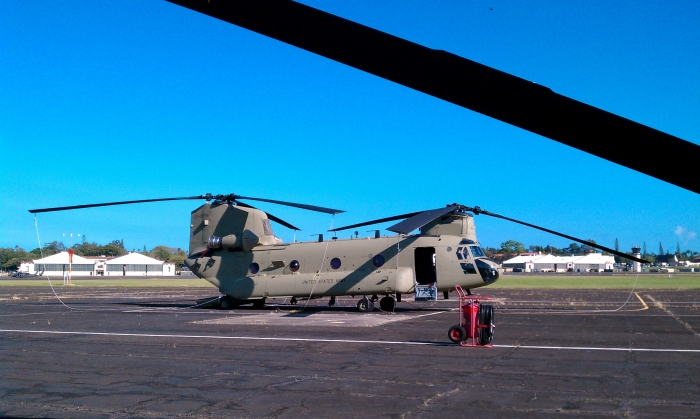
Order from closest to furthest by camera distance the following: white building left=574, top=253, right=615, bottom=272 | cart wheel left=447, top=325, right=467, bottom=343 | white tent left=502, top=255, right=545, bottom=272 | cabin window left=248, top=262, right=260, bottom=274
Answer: cart wheel left=447, top=325, right=467, bottom=343 → cabin window left=248, top=262, right=260, bottom=274 → white building left=574, top=253, right=615, bottom=272 → white tent left=502, top=255, right=545, bottom=272

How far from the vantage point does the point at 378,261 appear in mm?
22906

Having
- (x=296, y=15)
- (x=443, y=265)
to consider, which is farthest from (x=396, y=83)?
(x=443, y=265)

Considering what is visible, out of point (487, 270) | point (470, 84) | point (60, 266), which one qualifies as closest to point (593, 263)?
point (60, 266)

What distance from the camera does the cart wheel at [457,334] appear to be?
1352cm

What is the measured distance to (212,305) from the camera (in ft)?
87.6

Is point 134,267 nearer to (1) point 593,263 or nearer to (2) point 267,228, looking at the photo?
(1) point 593,263

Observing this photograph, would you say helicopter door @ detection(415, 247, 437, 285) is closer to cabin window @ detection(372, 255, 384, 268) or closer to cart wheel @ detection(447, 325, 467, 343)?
cabin window @ detection(372, 255, 384, 268)

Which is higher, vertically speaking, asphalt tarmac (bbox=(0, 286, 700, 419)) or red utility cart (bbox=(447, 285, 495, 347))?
red utility cart (bbox=(447, 285, 495, 347))

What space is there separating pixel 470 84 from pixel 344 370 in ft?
28.4

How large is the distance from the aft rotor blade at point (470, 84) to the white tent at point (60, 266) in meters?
122

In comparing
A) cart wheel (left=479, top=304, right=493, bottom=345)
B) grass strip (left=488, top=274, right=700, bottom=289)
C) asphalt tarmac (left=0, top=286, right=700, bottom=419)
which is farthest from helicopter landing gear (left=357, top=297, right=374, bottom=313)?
grass strip (left=488, top=274, right=700, bottom=289)

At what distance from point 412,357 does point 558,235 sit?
9358 millimetres

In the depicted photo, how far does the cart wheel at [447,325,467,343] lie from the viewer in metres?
13.5

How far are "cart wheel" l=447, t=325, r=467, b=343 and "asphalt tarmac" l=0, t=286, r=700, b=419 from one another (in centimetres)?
25
